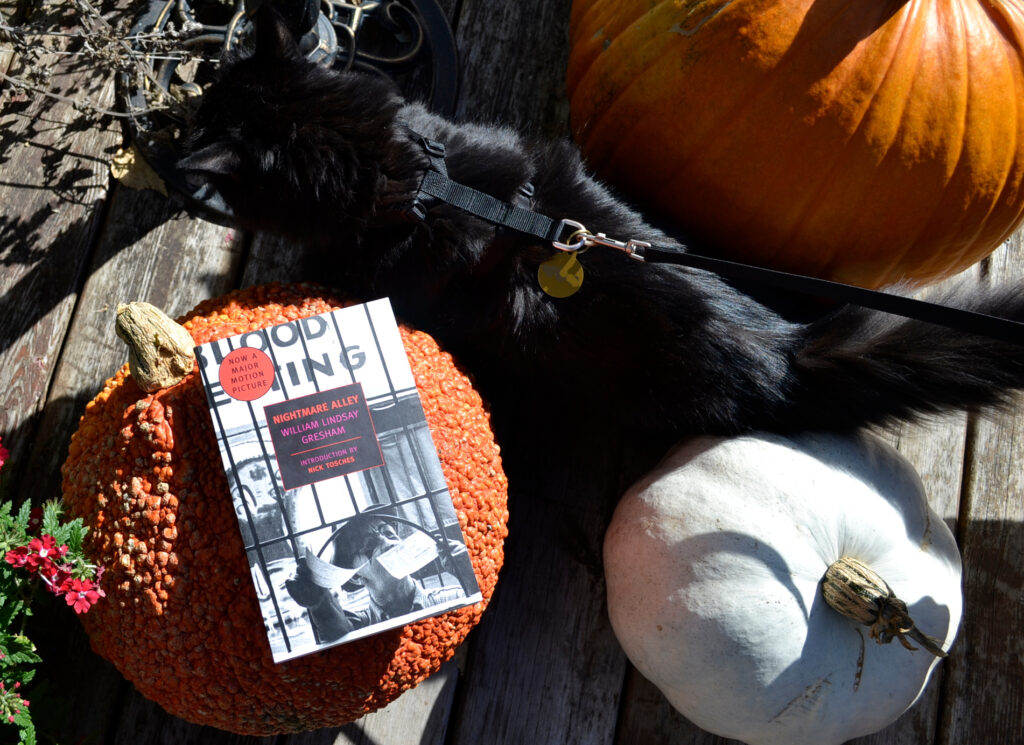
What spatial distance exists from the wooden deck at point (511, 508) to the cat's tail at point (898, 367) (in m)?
0.35

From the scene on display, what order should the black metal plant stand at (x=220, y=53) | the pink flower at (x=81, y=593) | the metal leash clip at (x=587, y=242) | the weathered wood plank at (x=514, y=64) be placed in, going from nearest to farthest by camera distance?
the pink flower at (x=81, y=593)
the metal leash clip at (x=587, y=242)
the black metal plant stand at (x=220, y=53)
the weathered wood plank at (x=514, y=64)

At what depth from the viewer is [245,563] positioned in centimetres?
96

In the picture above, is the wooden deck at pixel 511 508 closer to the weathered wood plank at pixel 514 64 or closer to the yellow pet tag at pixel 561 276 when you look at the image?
the weathered wood plank at pixel 514 64

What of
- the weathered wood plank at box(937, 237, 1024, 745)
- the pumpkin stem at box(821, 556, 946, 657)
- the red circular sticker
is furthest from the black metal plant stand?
the weathered wood plank at box(937, 237, 1024, 745)

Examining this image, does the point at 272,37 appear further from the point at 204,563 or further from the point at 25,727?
the point at 25,727

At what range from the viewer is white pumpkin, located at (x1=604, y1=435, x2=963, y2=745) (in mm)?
1070

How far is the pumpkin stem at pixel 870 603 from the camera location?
3.29ft

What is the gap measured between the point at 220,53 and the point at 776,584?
1.29 metres

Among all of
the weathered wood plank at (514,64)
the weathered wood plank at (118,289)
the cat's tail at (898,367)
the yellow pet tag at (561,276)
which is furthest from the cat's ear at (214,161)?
the cat's tail at (898,367)

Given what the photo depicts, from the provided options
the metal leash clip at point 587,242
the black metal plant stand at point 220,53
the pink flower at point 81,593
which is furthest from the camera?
the black metal plant stand at point 220,53

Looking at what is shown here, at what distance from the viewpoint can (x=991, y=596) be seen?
140 centimetres

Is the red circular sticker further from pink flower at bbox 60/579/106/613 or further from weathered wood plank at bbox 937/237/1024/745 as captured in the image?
weathered wood plank at bbox 937/237/1024/745

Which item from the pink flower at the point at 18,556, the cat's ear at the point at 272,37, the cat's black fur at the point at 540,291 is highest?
the cat's ear at the point at 272,37

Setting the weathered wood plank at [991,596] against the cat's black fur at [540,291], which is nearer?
the cat's black fur at [540,291]
